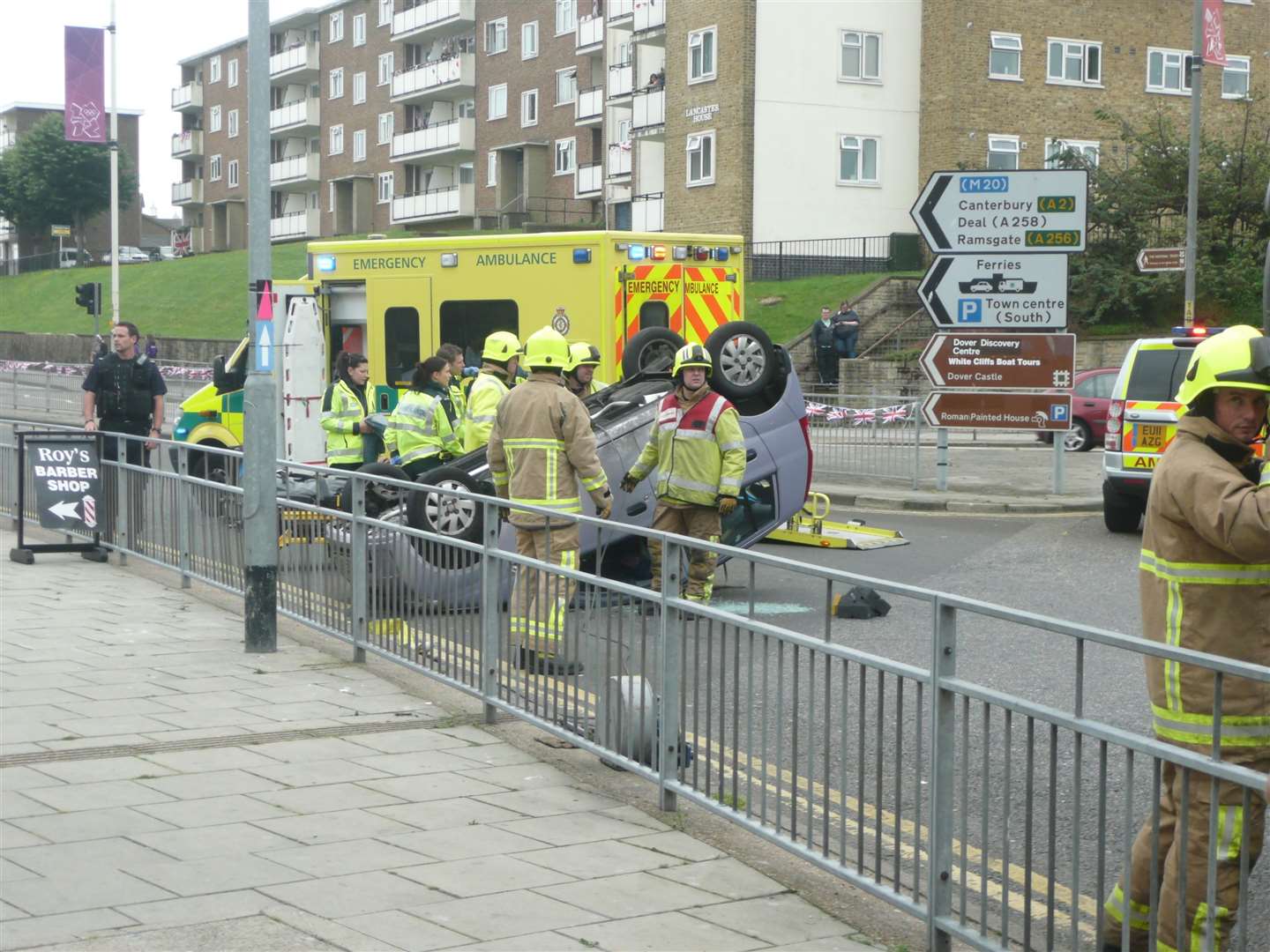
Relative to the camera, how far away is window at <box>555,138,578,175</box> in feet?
197

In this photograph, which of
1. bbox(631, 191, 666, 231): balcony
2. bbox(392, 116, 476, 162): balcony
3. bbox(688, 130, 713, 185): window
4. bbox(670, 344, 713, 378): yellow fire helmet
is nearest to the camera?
bbox(670, 344, 713, 378): yellow fire helmet

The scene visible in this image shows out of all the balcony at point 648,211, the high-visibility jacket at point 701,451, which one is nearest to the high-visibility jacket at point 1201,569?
the high-visibility jacket at point 701,451

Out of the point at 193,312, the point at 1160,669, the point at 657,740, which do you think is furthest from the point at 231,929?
the point at 193,312

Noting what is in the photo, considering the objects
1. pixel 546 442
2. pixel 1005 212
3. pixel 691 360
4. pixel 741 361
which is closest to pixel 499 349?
pixel 741 361

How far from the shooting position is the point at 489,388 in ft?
38.4

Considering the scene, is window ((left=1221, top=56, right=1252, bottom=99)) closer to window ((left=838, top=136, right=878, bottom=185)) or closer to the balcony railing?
window ((left=838, top=136, right=878, bottom=185))

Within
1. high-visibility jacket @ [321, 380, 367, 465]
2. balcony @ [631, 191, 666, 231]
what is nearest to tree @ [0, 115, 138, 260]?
balcony @ [631, 191, 666, 231]

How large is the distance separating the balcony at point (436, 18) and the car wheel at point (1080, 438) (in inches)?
1715

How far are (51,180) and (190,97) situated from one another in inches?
351

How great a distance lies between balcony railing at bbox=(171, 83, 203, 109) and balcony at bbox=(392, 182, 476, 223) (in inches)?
983

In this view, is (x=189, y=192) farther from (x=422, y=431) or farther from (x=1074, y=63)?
(x=422, y=431)

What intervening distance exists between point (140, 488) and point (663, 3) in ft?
121

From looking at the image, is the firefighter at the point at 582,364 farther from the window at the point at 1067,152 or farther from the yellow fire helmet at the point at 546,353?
the window at the point at 1067,152

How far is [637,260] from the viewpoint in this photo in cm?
1504
